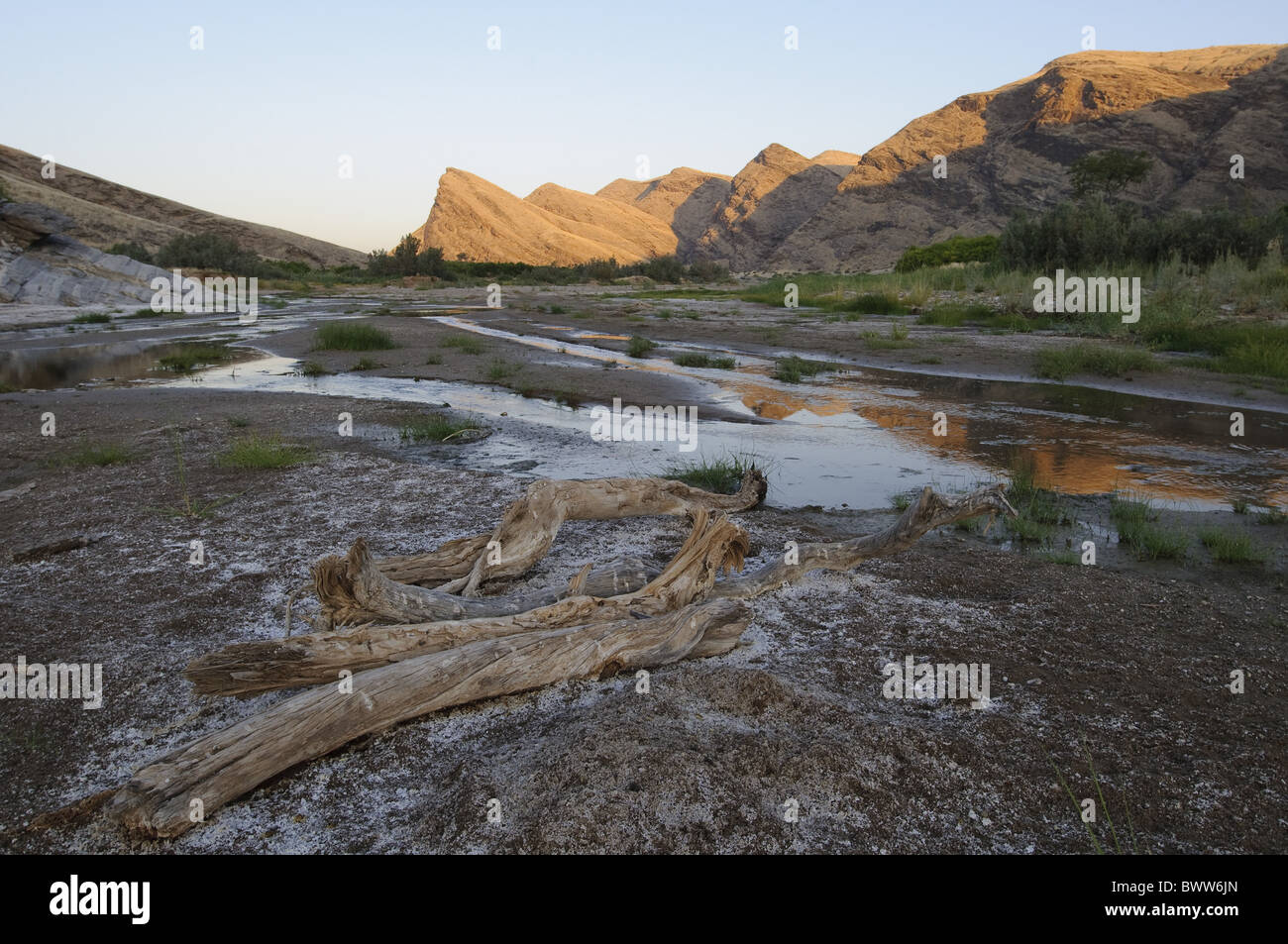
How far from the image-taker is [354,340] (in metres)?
16.5

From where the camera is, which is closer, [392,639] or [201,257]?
[392,639]

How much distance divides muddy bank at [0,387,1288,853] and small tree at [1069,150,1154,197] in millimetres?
43275

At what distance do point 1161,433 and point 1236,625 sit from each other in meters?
5.59

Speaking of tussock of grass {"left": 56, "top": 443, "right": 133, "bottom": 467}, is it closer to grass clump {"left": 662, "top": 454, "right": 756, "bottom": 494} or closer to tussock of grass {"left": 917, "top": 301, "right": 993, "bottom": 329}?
grass clump {"left": 662, "top": 454, "right": 756, "bottom": 494}

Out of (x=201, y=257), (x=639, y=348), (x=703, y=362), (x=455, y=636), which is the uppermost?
(x=201, y=257)

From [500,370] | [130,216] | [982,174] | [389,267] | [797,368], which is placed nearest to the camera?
[500,370]

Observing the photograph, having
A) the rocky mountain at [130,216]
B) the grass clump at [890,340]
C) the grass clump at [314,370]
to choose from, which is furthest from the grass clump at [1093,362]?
the rocky mountain at [130,216]

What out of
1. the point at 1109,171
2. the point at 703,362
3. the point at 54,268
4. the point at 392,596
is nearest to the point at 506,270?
the point at 54,268

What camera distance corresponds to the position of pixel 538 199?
5177 inches

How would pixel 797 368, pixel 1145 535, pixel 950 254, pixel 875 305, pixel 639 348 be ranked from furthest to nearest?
pixel 950 254 → pixel 875 305 → pixel 639 348 → pixel 797 368 → pixel 1145 535

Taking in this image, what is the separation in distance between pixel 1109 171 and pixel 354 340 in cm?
4056

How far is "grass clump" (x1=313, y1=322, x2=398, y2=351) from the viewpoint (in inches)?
642

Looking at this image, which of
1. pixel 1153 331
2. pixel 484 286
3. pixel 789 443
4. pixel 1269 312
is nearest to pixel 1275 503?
pixel 789 443

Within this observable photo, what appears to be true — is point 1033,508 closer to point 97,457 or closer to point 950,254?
point 97,457
